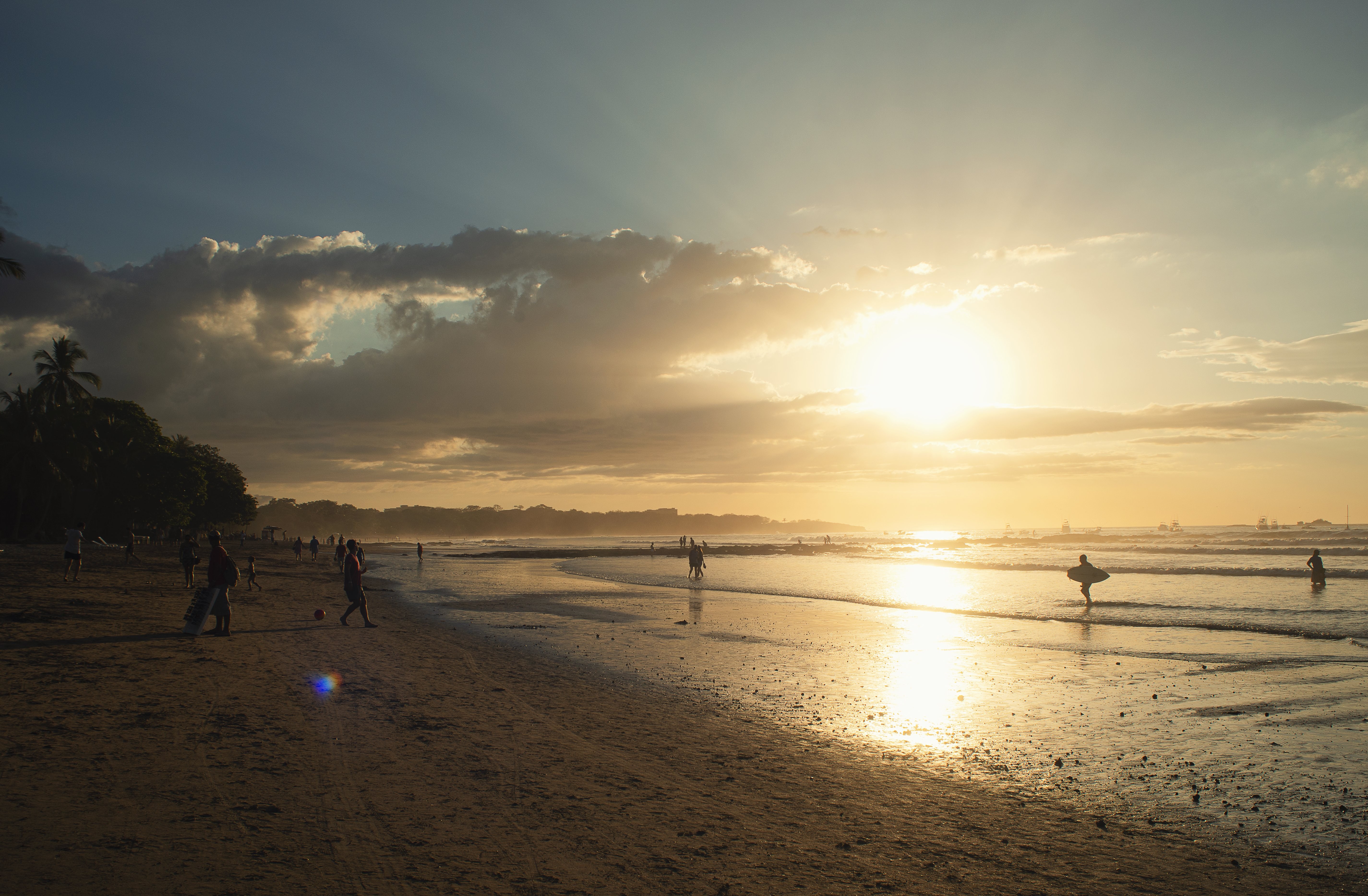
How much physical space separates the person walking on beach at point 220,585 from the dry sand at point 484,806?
3.27 metres

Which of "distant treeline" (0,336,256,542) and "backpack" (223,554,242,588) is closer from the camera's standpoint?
"backpack" (223,554,242,588)

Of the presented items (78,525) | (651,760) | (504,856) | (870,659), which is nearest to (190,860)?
(504,856)

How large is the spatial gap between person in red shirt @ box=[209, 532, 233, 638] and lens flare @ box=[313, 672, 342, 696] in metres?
4.51

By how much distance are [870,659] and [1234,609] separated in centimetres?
1781

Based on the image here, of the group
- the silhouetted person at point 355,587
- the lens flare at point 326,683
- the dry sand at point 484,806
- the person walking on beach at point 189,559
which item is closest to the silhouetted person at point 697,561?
the person walking on beach at point 189,559

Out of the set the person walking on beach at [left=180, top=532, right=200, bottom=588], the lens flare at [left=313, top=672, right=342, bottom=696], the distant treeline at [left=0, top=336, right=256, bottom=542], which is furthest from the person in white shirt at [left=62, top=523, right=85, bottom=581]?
the distant treeline at [left=0, top=336, right=256, bottom=542]

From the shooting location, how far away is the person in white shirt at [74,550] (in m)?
22.5

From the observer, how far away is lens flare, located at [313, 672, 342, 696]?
11.0m

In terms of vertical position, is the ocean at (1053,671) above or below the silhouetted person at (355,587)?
below

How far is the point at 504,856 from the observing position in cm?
567

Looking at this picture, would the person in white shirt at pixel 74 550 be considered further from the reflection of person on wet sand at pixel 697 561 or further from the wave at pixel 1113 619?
the reflection of person on wet sand at pixel 697 561

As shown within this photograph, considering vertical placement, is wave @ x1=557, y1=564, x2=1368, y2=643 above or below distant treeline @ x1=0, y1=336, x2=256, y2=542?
below

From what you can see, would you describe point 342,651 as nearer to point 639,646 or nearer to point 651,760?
point 639,646

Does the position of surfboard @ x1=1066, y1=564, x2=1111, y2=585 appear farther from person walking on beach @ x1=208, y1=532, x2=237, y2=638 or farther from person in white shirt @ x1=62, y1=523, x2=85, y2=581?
person in white shirt @ x1=62, y1=523, x2=85, y2=581
